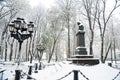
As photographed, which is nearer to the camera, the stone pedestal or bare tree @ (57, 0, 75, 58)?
the stone pedestal

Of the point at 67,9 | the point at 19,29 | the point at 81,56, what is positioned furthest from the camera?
the point at 67,9

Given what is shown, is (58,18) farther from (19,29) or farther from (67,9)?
(19,29)

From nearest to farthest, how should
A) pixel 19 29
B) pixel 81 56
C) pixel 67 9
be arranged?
pixel 19 29 < pixel 81 56 < pixel 67 9

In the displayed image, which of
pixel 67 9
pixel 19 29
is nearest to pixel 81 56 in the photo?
pixel 19 29

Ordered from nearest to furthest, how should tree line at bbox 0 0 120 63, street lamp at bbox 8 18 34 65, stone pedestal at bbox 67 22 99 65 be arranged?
street lamp at bbox 8 18 34 65
stone pedestal at bbox 67 22 99 65
tree line at bbox 0 0 120 63

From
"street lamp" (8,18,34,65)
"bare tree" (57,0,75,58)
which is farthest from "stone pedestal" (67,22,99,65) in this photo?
"bare tree" (57,0,75,58)

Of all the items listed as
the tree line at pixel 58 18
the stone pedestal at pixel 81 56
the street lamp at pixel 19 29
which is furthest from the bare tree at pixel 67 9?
the street lamp at pixel 19 29

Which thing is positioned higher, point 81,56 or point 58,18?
point 58,18

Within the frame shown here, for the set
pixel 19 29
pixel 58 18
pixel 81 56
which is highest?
pixel 58 18

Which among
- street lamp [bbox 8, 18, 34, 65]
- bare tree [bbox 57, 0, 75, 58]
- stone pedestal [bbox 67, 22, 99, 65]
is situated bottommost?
stone pedestal [bbox 67, 22, 99, 65]

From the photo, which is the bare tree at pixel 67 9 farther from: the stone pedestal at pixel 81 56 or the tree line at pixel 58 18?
the stone pedestal at pixel 81 56

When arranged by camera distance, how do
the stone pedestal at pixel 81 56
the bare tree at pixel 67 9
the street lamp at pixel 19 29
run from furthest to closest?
1. the bare tree at pixel 67 9
2. the stone pedestal at pixel 81 56
3. the street lamp at pixel 19 29

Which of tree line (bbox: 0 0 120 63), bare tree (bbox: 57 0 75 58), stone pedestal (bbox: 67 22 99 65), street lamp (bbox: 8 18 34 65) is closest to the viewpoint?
street lamp (bbox: 8 18 34 65)

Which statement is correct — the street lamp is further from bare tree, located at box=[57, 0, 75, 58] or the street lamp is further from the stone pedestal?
bare tree, located at box=[57, 0, 75, 58]
